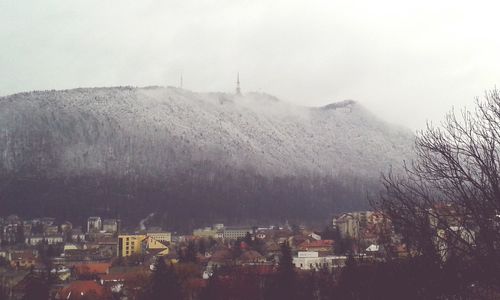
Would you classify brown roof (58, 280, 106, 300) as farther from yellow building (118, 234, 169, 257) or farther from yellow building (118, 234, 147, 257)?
yellow building (118, 234, 147, 257)

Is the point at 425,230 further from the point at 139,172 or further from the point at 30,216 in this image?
the point at 139,172

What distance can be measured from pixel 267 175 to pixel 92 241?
58357 mm

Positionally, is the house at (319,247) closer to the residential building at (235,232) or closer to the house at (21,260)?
the house at (21,260)

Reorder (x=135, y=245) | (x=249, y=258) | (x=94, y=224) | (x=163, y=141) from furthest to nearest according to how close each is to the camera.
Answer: (x=163, y=141)
(x=94, y=224)
(x=135, y=245)
(x=249, y=258)

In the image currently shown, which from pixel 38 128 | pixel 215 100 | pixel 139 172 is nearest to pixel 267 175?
pixel 139 172

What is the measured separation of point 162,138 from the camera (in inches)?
6319

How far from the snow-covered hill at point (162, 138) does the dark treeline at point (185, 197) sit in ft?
18.4

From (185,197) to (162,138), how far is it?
29940 millimetres

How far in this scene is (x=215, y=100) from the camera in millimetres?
189375

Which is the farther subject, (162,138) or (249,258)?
(162,138)

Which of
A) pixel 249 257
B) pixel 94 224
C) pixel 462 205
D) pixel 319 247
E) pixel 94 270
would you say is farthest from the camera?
pixel 94 224

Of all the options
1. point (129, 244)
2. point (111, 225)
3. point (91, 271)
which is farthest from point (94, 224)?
point (91, 271)

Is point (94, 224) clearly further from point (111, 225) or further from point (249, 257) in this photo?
point (249, 257)

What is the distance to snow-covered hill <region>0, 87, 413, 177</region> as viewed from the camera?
152 m
